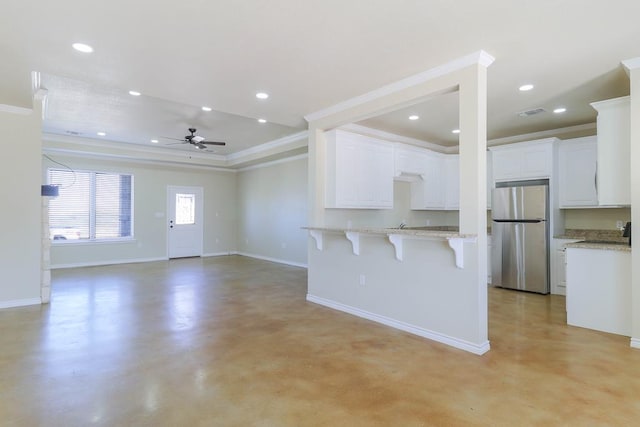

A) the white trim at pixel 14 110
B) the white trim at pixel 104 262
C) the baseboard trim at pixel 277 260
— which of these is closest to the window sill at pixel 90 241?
the white trim at pixel 104 262

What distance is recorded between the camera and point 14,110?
4.42 m

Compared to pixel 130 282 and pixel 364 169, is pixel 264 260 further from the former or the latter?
pixel 364 169

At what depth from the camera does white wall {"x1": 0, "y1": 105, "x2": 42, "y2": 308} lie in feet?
14.4

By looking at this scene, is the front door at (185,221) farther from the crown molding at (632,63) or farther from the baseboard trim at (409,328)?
the crown molding at (632,63)

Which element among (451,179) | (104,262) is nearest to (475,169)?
(451,179)

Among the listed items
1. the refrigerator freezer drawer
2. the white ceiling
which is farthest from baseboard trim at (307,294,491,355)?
the refrigerator freezer drawer

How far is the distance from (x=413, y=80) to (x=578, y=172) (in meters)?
3.45

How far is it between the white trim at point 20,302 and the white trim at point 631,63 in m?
7.18

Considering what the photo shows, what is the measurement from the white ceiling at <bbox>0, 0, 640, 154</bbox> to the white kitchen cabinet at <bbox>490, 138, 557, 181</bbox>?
74cm

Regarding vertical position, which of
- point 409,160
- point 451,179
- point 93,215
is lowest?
point 93,215

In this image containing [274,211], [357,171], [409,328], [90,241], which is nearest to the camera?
[409,328]

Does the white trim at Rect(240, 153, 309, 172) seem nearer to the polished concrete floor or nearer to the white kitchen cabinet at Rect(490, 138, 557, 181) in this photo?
the white kitchen cabinet at Rect(490, 138, 557, 181)

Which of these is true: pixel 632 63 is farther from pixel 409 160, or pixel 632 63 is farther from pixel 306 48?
pixel 409 160

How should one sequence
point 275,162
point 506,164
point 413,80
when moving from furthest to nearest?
point 275,162
point 506,164
point 413,80
